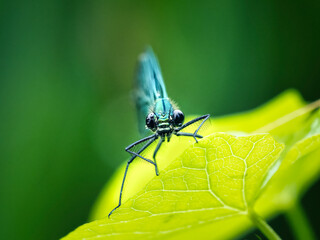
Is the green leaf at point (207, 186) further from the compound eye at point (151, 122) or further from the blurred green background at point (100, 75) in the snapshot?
the blurred green background at point (100, 75)

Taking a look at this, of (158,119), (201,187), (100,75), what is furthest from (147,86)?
(100,75)

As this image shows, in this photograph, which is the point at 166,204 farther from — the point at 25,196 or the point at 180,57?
the point at 180,57

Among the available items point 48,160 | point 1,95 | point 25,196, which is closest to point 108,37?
point 1,95

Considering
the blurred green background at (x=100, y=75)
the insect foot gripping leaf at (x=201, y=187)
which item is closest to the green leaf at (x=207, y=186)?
the insect foot gripping leaf at (x=201, y=187)

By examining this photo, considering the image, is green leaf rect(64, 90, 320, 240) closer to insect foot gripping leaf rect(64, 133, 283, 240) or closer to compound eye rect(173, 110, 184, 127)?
insect foot gripping leaf rect(64, 133, 283, 240)

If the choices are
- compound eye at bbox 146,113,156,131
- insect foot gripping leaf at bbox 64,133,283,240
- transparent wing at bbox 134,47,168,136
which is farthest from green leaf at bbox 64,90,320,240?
transparent wing at bbox 134,47,168,136

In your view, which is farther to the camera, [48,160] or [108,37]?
[108,37]
